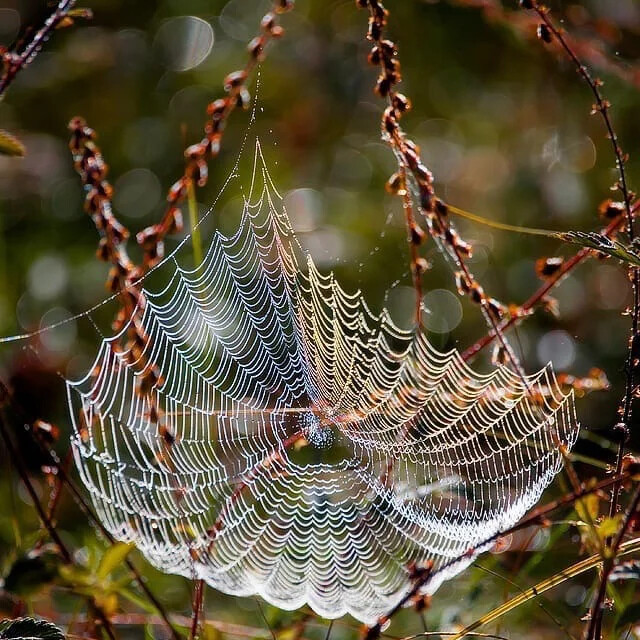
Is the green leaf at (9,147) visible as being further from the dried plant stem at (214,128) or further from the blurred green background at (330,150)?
the blurred green background at (330,150)

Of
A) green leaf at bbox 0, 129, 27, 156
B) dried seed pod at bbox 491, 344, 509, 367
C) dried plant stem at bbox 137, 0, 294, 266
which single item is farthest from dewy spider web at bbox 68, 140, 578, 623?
green leaf at bbox 0, 129, 27, 156

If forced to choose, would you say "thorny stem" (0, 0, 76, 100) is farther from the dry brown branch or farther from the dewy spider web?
the dewy spider web

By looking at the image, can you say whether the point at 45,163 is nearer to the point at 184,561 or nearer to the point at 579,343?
the point at 579,343

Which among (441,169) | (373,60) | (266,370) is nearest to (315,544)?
(266,370)

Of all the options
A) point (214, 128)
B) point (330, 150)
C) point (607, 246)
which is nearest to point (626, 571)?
point (607, 246)

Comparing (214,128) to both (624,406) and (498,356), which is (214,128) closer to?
(498,356)
